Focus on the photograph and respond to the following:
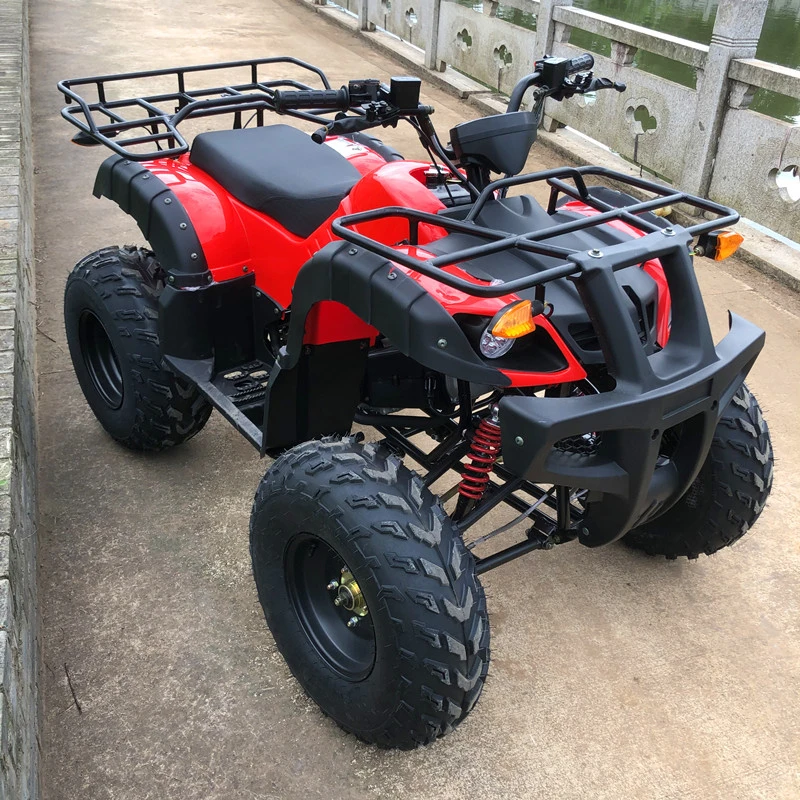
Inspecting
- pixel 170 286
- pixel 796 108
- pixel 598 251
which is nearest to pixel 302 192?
pixel 170 286

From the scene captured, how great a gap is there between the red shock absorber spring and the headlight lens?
0.29 meters

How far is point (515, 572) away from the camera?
2803 mm

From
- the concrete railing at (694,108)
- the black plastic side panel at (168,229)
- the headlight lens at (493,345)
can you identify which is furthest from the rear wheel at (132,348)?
the concrete railing at (694,108)

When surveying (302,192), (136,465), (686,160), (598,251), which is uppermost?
(598,251)

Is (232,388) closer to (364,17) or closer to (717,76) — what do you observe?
(717,76)

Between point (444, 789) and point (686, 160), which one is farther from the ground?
point (686, 160)

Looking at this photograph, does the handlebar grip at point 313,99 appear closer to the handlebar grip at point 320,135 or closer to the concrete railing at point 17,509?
the handlebar grip at point 320,135

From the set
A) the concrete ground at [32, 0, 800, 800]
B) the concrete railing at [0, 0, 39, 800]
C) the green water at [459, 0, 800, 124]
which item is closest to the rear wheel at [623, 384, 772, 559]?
the concrete ground at [32, 0, 800, 800]

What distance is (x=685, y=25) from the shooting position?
12.9 meters

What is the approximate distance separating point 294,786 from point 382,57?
9589mm

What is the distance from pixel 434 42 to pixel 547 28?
2300 mm

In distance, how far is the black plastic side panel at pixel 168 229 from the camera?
8.81 ft

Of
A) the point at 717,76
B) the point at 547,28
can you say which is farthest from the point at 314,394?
the point at 547,28

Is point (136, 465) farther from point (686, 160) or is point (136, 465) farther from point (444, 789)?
point (686, 160)
